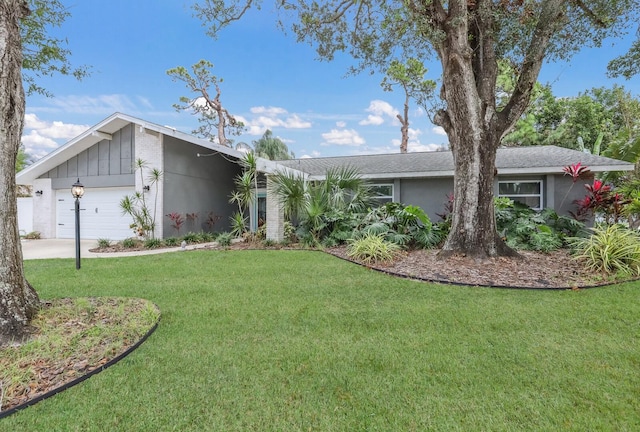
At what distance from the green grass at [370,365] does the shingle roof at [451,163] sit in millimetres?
6012

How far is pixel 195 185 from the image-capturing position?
520 inches

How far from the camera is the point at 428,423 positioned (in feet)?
6.74

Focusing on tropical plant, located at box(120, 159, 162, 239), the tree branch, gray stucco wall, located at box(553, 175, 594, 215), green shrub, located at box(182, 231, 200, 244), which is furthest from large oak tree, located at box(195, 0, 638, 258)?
green shrub, located at box(182, 231, 200, 244)

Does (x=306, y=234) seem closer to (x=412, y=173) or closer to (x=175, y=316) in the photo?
(x=412, y=173)

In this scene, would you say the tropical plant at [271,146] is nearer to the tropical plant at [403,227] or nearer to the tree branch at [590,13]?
the tropical plant at [403,227]

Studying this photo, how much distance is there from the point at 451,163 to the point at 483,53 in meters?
4.99

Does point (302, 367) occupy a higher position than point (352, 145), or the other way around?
point (352, 145)

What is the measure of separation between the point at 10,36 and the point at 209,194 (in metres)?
10.8

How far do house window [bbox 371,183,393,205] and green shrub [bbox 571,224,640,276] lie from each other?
267 inches

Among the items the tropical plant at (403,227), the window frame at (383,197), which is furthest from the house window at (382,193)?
the tropical plant at (403,227)

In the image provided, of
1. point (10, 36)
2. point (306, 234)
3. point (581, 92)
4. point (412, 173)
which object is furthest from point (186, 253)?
point (581, 92)

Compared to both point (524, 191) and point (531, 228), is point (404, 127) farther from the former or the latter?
point (531, 228)

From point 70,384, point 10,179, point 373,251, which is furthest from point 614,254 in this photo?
point 10,179

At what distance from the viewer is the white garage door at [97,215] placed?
41.4ft
